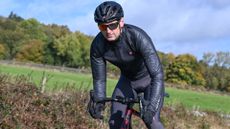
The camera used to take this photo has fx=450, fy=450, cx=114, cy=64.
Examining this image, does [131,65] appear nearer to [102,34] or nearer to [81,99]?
[102,34]

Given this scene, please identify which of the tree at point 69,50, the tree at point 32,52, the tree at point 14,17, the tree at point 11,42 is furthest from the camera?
the tree at point 14,17

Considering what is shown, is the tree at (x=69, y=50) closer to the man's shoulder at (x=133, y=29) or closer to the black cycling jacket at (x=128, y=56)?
the black cycling jacket at (x=128, y=56)

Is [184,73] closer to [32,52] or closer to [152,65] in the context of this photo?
[32,52]

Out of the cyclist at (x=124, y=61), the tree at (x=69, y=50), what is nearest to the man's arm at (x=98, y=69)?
the cyclist at (x=124, y=61)

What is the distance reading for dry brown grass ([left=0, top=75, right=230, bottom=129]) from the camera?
923cm

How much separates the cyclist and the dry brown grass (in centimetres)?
380

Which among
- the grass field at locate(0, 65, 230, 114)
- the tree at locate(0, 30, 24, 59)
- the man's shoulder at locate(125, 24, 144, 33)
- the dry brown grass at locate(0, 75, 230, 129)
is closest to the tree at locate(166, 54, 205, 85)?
the tree at locate(0, 30, 24, 59)

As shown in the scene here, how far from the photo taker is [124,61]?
218 inches

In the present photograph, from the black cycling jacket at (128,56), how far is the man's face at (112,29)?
A: 16cm

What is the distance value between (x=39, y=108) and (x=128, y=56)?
5.34 metres

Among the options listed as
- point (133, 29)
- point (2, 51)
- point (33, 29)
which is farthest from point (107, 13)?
point (33, 29)

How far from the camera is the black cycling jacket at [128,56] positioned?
5.18 meters

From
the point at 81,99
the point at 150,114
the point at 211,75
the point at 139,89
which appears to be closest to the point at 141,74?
the point at 139,89

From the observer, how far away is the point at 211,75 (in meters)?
95.5
